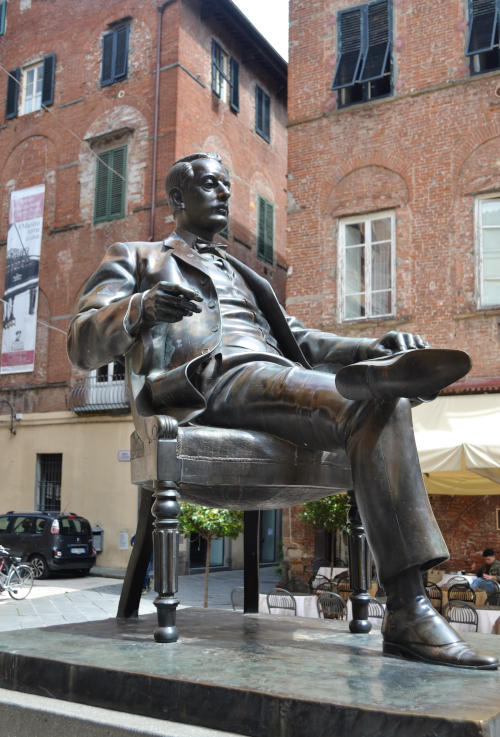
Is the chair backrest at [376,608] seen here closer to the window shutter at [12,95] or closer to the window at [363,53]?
the window at [363,53]

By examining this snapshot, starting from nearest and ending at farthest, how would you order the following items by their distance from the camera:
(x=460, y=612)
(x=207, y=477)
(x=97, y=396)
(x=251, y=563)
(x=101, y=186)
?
(x=207, y=477) < (x=251, y=563) < (x=460, y=612) < (x=97, y=396) < (x=101, y=186)

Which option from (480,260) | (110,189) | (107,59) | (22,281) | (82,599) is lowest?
(82,599)

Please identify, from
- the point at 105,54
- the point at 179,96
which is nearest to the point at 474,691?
the point at 179,96

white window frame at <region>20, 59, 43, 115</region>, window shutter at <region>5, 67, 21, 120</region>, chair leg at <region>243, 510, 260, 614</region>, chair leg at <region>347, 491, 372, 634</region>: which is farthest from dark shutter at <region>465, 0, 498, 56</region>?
chair leg at <region>347, 491, 372, 634</region>

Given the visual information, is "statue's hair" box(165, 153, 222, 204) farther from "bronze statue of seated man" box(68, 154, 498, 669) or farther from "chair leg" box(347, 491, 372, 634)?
"chair leg" box(347, 491, 372, 634)

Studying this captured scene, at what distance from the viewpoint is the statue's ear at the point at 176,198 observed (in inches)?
126

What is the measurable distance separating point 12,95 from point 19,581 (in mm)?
14470

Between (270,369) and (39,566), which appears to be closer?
(270,369)

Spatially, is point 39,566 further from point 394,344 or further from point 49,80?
point 394,344

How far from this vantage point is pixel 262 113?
23000 millimetres

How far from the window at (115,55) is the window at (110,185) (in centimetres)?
195

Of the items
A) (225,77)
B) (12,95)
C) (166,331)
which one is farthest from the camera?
(12,95)

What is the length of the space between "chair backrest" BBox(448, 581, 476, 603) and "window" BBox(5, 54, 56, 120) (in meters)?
17.2

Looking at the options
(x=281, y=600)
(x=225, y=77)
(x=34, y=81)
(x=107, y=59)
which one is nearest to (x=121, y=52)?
(x=107, y=59)
